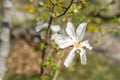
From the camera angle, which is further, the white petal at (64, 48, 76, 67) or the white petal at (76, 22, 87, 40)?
the white petal at (76, 22, 87, 40)

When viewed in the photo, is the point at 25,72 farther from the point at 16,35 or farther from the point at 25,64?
the point at 16,35

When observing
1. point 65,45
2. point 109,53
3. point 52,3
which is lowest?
point 109,53

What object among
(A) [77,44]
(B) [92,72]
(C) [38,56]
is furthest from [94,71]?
(A) [77,44]

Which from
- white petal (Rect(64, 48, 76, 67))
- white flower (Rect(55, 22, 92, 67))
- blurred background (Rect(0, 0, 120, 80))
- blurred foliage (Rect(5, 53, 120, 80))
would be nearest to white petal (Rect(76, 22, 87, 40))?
white flower (Rect(55, 22, 92, 67))

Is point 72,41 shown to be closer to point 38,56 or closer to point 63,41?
point 63,41

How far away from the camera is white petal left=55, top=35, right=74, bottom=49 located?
84.9 inches

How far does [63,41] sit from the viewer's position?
85.1 inches

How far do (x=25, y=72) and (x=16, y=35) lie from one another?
4.69 ft

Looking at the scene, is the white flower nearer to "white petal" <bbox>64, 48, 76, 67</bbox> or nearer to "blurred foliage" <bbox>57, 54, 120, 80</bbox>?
"white petal" <bbox>64, 48, 76, 67</bbox>

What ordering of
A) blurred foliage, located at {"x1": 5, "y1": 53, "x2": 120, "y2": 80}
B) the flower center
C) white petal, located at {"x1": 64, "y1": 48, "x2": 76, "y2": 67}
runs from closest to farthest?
white petal, located at {"x1": 64, "y1": 48, "x2": 76, "y2": 67}, the flower center, blurred foliage, located at {"x1": 5, "y1": 53, "x2": 120, "y2": 80}

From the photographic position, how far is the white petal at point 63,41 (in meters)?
2.16

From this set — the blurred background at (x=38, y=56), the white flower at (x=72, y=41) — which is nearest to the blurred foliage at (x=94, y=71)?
the blurred background at (x=38, y=56)

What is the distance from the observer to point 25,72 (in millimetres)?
8047

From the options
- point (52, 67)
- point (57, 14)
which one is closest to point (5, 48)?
point (52, 67)
